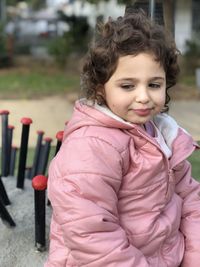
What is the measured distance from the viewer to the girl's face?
177cm

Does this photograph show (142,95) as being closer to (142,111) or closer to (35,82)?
(142,111)

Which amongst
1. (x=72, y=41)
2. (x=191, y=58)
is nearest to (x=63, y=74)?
(x=72, y=41)

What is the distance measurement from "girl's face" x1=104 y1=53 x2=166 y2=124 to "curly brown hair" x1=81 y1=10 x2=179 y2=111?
2 cm

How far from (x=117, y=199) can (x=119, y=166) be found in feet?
0.41

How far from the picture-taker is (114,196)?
174 centimetres

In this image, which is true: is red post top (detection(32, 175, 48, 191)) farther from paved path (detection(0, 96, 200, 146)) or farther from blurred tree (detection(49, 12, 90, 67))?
blurred tree (detection(49, 12, 90, 67))

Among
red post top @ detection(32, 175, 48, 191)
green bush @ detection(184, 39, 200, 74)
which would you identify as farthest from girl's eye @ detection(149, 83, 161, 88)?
green bush @ detection(184, 39, 200, 74)

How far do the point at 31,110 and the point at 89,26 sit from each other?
28.4 feet

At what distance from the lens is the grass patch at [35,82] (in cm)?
1062

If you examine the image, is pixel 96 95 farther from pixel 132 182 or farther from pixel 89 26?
pixel 89 26

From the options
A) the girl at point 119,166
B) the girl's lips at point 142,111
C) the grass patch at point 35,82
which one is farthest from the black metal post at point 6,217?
the grass patch at point 35,82

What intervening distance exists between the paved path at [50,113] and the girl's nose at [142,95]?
155 inches

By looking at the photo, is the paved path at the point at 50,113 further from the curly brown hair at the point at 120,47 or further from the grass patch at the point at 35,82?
the curly brown hair at the point at 120,47

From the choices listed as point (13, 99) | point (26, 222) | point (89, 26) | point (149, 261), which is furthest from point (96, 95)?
point (89, 26)
